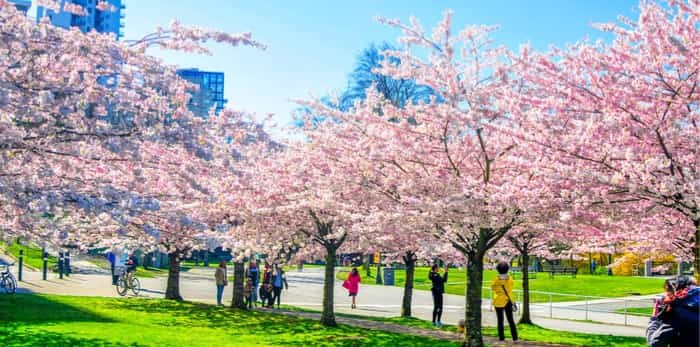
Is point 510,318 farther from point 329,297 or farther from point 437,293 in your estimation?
point 329,297

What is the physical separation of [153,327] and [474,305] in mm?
6427

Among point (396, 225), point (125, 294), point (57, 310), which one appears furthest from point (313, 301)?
point (396, 225)

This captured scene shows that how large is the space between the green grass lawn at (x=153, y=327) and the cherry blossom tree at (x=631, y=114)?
17.5 feet

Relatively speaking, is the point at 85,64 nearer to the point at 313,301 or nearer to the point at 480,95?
the point at 480,95

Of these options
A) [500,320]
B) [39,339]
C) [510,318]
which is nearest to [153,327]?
[39,339]

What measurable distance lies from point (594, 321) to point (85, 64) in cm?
1760

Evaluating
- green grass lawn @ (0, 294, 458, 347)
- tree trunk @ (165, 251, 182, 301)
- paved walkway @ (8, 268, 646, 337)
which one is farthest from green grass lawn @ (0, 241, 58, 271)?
green grass lawn @ (0, 294, 458, 347)

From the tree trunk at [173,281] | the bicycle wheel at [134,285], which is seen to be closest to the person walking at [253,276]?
the tree trunk at [173,281]

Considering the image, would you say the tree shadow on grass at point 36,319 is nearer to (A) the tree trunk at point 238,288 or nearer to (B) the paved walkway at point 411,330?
(A) the tree trunk at point 238,288

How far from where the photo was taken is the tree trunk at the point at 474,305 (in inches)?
473

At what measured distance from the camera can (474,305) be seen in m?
12.1

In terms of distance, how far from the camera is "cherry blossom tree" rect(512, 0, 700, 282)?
8711 millimetres

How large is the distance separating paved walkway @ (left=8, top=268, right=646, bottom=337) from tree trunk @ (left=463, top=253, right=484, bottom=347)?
23.1 feet

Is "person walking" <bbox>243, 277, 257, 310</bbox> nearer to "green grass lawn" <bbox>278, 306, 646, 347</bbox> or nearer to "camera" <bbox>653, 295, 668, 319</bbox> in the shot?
"green grass lawn" <bbox>278, 306, 646, 347</bbox>
